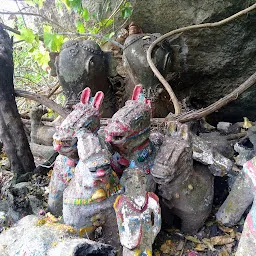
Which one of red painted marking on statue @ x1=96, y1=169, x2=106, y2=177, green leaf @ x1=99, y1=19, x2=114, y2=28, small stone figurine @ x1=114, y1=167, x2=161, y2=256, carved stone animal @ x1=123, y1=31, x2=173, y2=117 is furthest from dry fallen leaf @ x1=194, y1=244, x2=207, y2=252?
green leaf @ x1=99, y1=19, x2=114, y2=28

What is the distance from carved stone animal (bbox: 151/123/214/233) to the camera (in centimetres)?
124

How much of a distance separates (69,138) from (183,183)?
0.50m

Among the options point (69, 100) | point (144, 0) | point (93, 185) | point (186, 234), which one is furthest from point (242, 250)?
point (144, 0)

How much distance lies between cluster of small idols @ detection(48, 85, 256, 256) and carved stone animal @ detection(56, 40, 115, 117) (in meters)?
0.66

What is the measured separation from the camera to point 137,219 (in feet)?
3.66

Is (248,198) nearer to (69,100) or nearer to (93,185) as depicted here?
(93,185)

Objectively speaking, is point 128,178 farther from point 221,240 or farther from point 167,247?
point 221,240

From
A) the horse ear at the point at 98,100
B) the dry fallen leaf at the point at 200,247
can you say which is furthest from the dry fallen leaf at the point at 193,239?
the horse ear at the point at 98,100

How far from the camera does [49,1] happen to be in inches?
131

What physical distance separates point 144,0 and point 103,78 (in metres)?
0.77

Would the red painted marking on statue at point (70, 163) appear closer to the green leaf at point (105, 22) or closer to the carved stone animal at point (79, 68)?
the carved stone animal at point (79, 68)

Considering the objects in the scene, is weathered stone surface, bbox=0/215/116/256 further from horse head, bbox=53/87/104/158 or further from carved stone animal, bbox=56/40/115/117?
carved stone animal, bbox=56/40/115/117

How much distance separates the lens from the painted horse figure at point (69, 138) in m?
1.32

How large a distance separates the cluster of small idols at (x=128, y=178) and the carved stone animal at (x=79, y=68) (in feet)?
2.18
